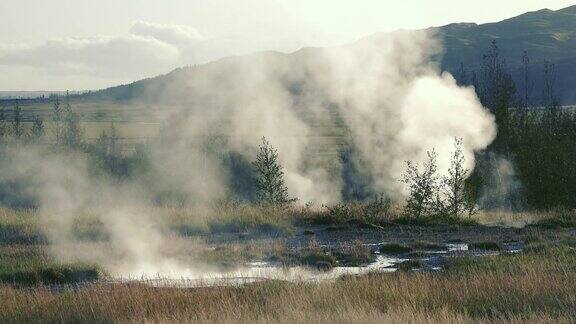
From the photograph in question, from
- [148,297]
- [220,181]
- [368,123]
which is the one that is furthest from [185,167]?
[148,297]

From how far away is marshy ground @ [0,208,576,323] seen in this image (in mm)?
10398

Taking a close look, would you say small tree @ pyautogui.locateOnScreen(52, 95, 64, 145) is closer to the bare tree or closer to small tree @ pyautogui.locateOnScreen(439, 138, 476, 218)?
the bare tree

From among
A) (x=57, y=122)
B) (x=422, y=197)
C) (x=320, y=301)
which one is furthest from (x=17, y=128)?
(x=320, y=301)

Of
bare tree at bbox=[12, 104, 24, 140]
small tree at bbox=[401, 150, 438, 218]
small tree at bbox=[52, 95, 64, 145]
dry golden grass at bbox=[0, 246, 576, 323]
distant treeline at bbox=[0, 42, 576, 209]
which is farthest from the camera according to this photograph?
small tree at bbox=[52, 95, 64, 145]

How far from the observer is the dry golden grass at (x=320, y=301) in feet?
32.1

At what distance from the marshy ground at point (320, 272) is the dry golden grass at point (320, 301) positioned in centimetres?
4

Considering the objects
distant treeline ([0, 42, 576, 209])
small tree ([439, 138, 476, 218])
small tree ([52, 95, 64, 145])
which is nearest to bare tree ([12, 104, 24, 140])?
small tree ([52, 95, 64, 145])

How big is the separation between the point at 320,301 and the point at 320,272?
5.57 meters

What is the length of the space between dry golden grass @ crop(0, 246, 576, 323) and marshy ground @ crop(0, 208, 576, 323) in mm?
36

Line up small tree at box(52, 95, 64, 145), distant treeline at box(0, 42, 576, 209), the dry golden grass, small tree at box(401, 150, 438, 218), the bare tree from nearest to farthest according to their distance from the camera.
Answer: the dry golden grass, small tree at box(401, 150, 438, 218), distant treeline at box(0, 42, 576, 209), the bare tree, small tree at box(52, 95, 64, 145)

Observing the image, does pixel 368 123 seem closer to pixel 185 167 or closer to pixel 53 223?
pixel 185 167

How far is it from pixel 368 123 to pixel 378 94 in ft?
41.1

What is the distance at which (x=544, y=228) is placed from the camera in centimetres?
2441

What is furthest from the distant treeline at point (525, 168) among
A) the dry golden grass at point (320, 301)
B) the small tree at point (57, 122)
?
the small tree at point (57, 122)
